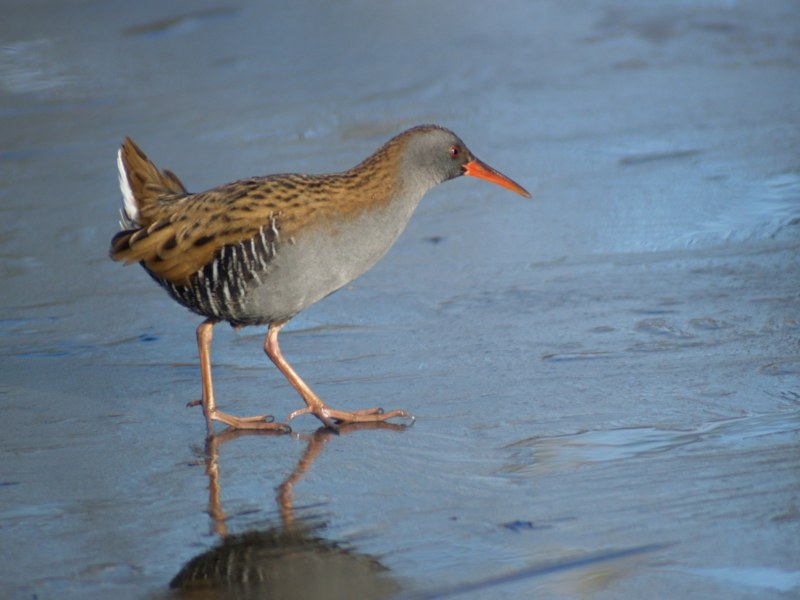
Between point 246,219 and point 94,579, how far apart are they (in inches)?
73.0

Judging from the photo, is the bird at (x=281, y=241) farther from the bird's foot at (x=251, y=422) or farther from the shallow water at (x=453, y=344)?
the shallow water at (x=453, y=344)

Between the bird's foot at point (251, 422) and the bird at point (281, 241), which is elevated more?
the bird at point (281, 241)

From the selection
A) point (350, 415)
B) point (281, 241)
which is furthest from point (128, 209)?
point (350, 415)

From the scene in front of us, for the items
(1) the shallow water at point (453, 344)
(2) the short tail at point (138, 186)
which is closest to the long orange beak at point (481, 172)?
(1) the shallow water at point (453, 344)

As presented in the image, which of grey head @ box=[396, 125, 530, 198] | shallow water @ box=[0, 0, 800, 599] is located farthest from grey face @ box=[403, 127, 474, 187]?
shallow water @ box=[0, 0, 800, 599]

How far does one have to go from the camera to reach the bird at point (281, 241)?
205 inches

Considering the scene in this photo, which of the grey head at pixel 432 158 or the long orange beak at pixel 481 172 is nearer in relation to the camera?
the grey head at pixel 432 158

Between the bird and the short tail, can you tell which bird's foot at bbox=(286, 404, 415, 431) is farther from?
the short tail

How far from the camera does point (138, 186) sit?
591cm

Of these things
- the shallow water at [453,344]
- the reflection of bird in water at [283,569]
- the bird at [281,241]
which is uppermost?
the bird at [281,241]

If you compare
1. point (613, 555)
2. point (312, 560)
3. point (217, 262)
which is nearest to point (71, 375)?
point (217, 262)

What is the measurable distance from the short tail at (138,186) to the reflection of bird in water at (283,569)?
200 centimetres

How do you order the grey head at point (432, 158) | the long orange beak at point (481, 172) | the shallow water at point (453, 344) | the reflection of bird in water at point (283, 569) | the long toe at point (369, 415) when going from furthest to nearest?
the long orange beak at point (481, 172) < the grey head at point (432, 158) < the long toe at point (369, 415) < the shallow water at point (453, 344) < the reflection of bird in water at point (283, 569)

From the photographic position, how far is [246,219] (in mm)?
5266
